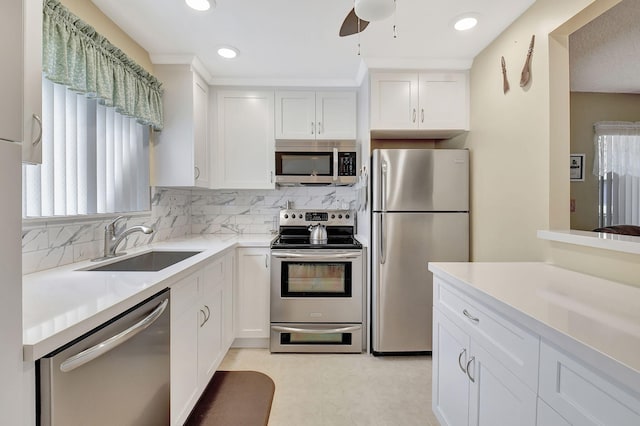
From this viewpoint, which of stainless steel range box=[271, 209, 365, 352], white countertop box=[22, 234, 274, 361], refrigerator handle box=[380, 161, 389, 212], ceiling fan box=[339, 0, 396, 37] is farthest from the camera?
stainless steel range box=[271, 209, 365, 352]

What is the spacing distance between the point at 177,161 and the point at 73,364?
1.91m

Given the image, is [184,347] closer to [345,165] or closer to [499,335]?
[499,335]

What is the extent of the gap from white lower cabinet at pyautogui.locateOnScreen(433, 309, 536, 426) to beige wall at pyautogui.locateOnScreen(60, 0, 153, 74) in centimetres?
258

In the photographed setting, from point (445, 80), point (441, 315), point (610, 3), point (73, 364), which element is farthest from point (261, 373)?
point (610, 3)

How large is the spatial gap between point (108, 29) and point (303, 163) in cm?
166

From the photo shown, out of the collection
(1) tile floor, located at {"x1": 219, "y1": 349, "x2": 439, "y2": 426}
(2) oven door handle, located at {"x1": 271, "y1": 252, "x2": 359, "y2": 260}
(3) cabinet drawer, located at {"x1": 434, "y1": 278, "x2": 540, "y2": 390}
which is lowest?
(1) tile floor, located at {"x1": 219, "y1": 349, "x2": 439, "y2": 426}

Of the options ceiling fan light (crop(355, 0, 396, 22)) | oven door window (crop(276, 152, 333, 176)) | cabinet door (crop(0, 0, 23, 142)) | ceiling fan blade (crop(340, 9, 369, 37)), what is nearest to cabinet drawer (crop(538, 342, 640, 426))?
ceiling fan light (crop(355, 0, 396, 22))

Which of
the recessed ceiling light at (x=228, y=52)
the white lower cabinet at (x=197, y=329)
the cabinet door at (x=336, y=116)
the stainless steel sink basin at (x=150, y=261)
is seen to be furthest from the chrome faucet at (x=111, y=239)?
the cabinet door at (x=336, y=116)

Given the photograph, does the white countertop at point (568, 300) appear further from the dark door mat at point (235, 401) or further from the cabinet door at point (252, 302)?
the cabinet door at point (252, 302)

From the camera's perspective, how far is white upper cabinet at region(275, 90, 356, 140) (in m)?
2.91

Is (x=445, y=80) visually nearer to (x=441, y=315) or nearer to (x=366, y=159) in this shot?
(x=366, y=159)

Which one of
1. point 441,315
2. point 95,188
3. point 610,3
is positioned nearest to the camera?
point 610,3

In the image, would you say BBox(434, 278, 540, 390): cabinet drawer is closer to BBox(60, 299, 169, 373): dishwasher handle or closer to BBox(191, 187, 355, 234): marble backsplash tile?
BBox(60, 299, 169, 373): dishwasher handle

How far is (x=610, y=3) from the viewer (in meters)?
1.39
